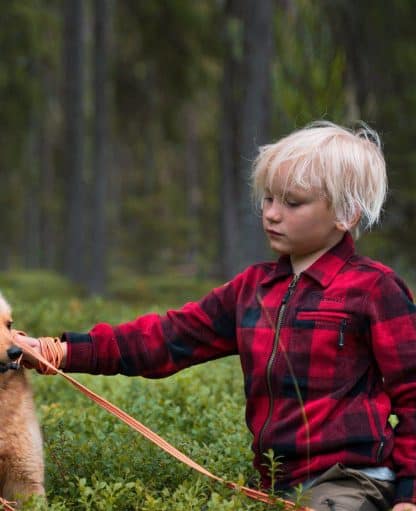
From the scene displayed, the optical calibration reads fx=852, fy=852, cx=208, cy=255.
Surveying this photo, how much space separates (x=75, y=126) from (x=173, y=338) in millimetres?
19625

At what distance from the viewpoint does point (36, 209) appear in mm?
42062

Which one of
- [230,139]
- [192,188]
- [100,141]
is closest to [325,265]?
[230,139]

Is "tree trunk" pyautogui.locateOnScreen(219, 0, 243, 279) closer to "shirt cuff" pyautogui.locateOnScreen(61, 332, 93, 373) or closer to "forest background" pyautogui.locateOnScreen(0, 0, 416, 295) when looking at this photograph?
"forest background" pyautogui.locateOnScreen(0, 0, 416, 295)

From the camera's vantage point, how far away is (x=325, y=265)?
3605 mm

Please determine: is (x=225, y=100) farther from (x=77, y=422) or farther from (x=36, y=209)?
(x=36, y=209)

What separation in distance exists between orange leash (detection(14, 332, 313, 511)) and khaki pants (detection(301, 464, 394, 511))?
99mm

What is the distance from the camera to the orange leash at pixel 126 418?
11.1 feet

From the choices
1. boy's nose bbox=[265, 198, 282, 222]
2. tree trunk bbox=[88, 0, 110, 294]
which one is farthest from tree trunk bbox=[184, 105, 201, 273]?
boy's nose bbox=[265, 198, 282, 222]

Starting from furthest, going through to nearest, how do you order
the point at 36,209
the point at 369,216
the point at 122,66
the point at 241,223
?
the point at 36,209, the point at 122,66, the point at 241,223, the point at 369,216

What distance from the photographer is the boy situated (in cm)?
338

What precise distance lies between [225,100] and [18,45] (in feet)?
17.6

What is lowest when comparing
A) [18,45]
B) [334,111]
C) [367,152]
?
[367,152]

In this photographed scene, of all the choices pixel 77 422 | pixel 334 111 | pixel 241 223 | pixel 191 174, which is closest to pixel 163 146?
pixel 191 174

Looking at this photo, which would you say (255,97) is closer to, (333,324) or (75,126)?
(75,126)
